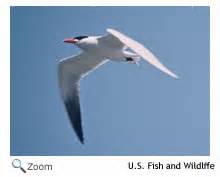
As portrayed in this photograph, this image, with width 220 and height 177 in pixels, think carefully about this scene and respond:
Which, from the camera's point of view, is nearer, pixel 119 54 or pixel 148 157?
pixel 148 157

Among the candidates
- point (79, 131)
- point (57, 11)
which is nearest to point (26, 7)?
point (57, 11)

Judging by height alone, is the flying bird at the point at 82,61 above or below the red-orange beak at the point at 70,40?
below

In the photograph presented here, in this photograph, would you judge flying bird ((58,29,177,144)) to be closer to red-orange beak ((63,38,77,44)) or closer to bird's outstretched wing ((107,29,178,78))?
red-orange beak ((63,38,77,44))

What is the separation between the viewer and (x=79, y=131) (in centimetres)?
418

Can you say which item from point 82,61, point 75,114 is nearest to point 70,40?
point 82,61

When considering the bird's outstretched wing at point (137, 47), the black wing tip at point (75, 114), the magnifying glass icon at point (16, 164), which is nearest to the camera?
the bird's outstretched wing at point (137, 47)

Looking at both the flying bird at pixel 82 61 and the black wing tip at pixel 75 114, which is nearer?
the flying bird at pixel 82 61

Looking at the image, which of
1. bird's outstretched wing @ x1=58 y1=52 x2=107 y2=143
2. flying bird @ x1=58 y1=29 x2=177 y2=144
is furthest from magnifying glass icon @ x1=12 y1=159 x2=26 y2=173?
bird's outstretched wing @ x1=58 y1=52 x2=107 y2=143

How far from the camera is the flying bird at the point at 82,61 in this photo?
158 inches

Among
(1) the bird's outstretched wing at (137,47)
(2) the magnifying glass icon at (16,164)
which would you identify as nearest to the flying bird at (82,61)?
(1) the bird's outstretched wing at (137,47)

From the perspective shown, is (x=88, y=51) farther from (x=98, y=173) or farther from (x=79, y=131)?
(x=98, y=173)

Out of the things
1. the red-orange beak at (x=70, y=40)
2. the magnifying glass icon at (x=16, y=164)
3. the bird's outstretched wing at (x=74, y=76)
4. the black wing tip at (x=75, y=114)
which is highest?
the red-orange beak at (x=70, y=40)

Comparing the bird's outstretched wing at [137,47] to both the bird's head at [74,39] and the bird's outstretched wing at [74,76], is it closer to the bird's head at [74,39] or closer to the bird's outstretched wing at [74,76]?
the bird's head at [74,39]
